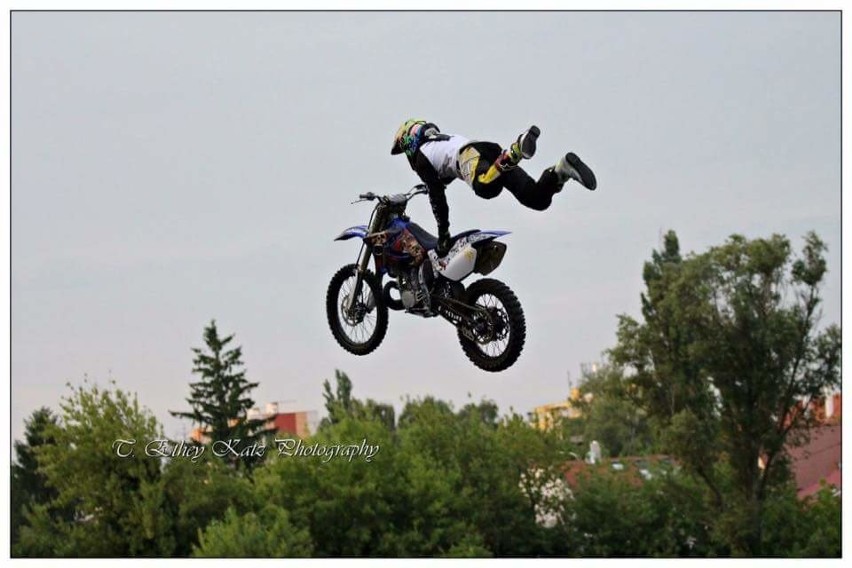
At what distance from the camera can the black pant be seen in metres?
15.3

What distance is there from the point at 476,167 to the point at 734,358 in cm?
5576

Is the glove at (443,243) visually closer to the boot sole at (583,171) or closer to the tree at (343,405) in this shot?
the boot sole at (583,171)

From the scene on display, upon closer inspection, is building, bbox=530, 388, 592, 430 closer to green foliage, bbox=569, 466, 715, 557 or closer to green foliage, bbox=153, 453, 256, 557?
green foliage, bbox=569, 466, 715, 557

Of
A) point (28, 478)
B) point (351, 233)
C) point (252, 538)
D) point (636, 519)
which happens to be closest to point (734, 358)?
point (636, 519)

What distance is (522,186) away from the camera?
1538 cm

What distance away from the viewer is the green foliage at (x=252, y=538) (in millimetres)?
63281

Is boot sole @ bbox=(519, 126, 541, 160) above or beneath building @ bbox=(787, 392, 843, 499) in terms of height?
above

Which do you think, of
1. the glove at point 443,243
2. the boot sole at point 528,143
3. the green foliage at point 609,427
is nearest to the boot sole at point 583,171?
the boot sole at point 528,143

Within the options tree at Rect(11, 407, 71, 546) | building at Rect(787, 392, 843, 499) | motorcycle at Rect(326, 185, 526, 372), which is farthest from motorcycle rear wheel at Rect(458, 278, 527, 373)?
building at Rect(787, 392, 843, 499)

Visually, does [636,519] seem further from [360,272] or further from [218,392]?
[360,272]

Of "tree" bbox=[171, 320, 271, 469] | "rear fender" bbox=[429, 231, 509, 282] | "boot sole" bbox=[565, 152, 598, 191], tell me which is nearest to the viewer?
"boot sole" bbox=[565, 152, 598, 191]

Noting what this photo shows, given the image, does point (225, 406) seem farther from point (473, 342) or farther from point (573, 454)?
point (473, 342)

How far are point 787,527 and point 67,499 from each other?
3207cm
